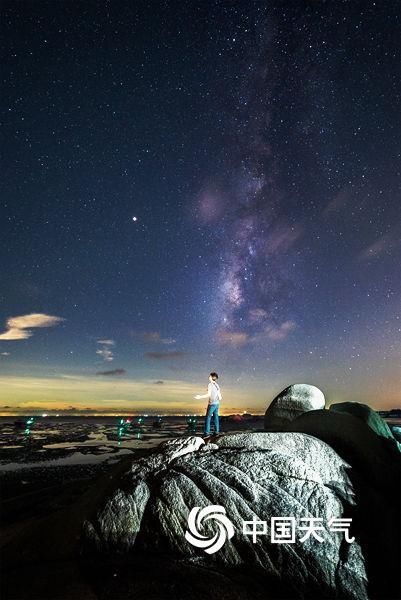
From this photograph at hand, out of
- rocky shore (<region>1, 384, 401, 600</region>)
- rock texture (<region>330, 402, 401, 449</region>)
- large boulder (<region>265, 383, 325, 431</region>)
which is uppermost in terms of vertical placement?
large boulder (<region>265, 383, 325, 431</region>)

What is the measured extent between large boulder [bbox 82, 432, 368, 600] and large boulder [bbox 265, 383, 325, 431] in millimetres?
5555

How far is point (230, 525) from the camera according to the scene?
3.87m

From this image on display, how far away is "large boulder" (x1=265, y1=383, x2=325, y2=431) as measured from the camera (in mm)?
10016

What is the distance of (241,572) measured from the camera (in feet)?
11.8

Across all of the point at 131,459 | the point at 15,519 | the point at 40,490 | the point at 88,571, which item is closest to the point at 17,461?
the point at 40,490

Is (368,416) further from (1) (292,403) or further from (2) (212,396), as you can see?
(2) (212,396)

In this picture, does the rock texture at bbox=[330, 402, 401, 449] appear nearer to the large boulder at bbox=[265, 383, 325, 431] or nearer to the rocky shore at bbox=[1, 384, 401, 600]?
the rocky shore at bbox=[1, 384, 401, 600]

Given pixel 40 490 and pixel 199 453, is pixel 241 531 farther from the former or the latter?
pixel 40 490

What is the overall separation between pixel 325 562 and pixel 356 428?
6.62ft
